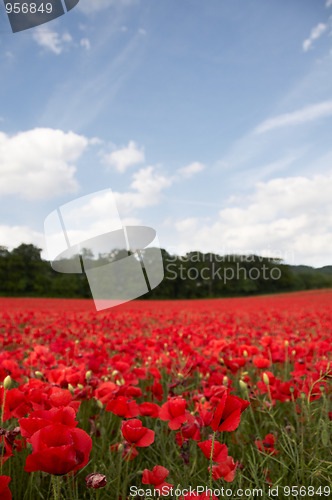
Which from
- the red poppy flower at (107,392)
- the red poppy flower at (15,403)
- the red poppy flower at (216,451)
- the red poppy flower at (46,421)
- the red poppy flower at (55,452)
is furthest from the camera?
the red poppy flower at (107,392)

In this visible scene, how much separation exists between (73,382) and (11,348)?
4.36 metres

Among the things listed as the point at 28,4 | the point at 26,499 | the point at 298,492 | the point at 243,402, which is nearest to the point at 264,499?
the point at 298,492

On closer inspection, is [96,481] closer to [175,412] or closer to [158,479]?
[158,479]

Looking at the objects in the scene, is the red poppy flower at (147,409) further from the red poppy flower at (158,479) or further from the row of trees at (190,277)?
the row of trees at (190,277)

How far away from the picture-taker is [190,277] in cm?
4344

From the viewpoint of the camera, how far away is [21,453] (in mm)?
1665

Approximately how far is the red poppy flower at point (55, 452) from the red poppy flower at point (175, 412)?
0.52 meters

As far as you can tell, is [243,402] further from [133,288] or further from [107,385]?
[133,288]

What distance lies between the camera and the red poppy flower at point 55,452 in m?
0.72

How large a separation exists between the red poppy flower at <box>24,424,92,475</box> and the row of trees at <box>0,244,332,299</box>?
35770 mm

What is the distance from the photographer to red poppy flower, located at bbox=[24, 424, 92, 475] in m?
0.72

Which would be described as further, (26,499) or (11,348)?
(11,348)

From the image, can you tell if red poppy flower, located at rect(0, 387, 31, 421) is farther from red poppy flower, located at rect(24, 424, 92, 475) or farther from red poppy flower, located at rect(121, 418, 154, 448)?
red poppy flower, located at rect(24, 424, 92, 475)

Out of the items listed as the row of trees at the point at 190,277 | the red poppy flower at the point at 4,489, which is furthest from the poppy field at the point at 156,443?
the row of trees at the point at 190,277
